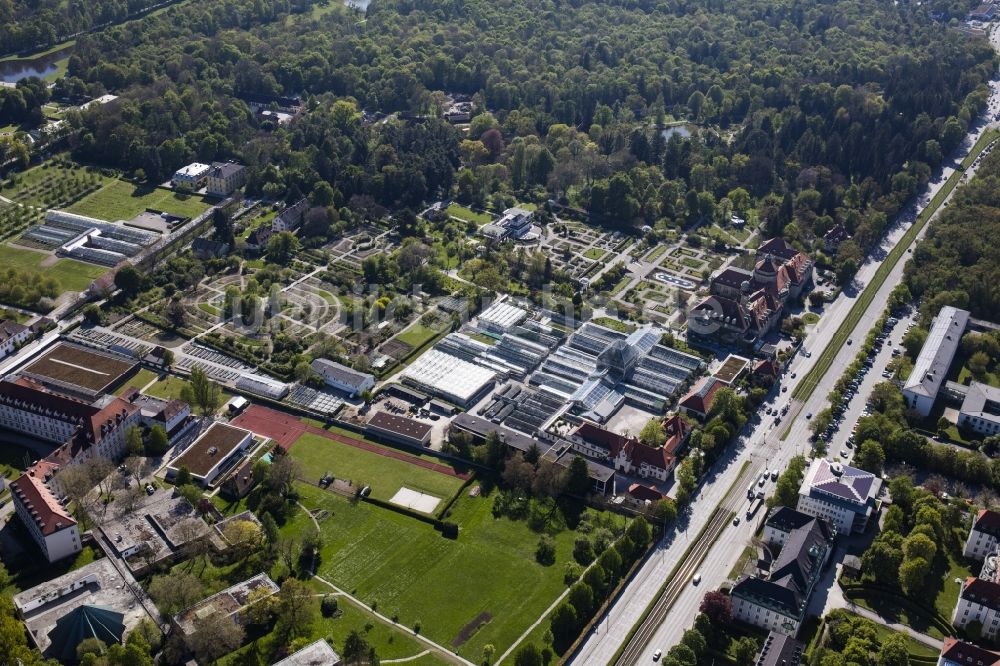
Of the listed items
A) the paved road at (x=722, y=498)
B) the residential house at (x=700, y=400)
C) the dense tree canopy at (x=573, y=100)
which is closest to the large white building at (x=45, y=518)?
the paved road at (x=722, y=498)

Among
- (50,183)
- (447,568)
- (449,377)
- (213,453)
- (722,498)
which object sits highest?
(213,453)

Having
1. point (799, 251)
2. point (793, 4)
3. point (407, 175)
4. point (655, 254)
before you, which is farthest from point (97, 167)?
point (793, 4)

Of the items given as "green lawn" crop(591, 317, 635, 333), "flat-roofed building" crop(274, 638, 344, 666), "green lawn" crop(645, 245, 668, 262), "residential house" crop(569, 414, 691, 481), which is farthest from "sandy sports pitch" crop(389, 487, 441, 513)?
"green lawn" crop(645, 245, 668, 262)

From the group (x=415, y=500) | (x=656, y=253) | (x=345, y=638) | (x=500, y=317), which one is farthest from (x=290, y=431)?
(x=656, y=253)

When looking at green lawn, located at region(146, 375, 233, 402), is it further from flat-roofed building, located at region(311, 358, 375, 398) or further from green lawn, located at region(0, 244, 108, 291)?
green lawn, located at region(0, 244, 108, 291)

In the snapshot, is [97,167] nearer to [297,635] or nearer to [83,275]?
[83,275]

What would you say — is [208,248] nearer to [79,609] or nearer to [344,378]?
[344,378]

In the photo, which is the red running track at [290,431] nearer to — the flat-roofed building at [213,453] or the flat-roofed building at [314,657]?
the flat-roofed building at [213,453]
